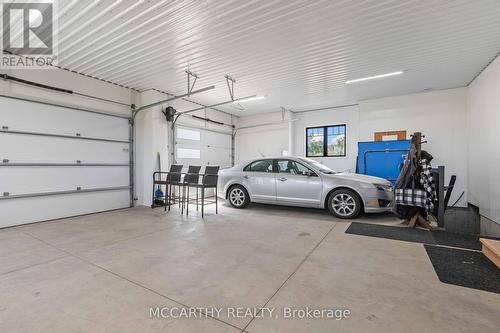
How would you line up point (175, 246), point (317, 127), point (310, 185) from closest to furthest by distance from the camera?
point (175, 246)
point (310, 185)
point (317, 127)

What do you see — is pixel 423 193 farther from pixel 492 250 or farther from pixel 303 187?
pixel 303 187

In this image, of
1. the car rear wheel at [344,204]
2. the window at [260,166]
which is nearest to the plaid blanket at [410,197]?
the car rear wheel at [344,204]

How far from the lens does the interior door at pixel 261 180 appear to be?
5355 mm

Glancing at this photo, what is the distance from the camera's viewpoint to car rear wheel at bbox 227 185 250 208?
577cm

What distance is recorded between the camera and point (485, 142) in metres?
4.62

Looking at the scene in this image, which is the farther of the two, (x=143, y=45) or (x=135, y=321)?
(x=143, y=45)

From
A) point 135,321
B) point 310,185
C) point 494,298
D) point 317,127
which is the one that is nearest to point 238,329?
point 135,321

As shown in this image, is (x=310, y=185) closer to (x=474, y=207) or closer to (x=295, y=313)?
(x=295, y=313)

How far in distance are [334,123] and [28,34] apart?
306 inches

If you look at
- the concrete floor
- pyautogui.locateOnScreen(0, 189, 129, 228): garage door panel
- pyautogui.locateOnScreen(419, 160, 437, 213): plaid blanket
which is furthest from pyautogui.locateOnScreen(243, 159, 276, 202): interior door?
pyautogui.locateOnScreen(0, 189, 129, 228): garage door panel

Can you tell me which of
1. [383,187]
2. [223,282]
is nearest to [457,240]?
[383,187]

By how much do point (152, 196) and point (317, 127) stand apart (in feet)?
19.4

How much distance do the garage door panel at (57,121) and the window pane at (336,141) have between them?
6.39 meters

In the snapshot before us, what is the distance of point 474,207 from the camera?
17.3 ft
